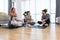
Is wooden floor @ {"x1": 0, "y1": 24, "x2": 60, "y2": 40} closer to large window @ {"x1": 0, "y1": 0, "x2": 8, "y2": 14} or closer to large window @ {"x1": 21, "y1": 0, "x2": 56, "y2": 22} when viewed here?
large window @ {"x1": 21, "y1": 0, "x2": 56, "y2": 22}

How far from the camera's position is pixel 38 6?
6066 mm

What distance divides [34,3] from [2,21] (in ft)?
6.60

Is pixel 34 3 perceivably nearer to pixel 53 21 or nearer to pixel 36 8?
pixel 36 8

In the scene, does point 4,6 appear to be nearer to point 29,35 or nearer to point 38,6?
point 38,6

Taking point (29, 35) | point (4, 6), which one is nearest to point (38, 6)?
point (4, 6)

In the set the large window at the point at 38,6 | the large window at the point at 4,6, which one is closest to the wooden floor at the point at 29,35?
the large window at the point at 38,6

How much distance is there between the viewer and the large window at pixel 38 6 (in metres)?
5.88

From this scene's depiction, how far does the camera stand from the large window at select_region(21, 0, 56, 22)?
5879mm

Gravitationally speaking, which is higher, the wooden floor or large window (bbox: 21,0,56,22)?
large window (bbox: 21,0,56,22)

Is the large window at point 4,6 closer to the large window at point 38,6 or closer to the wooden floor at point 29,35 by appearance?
the large window at point 38,6

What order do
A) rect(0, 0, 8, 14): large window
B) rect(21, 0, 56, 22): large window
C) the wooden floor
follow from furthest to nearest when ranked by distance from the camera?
rect(0, 0, 8, 14): large window < rect(21, 0, 56, 22): large window < the wooden floor

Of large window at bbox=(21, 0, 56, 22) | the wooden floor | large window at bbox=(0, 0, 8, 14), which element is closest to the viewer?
the wooden floor

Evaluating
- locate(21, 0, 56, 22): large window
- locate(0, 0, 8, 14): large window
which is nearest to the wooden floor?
locate(21, 0, 56, 22): large window

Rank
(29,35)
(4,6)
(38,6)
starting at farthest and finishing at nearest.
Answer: (4,6)
(38,6)
(29,35)
